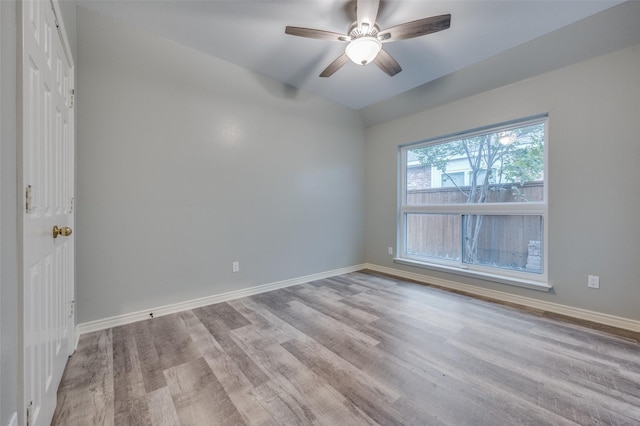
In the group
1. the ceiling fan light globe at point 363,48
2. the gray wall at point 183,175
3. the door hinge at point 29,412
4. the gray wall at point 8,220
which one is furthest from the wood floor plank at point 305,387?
the ceiling fan light globe at point 363,48

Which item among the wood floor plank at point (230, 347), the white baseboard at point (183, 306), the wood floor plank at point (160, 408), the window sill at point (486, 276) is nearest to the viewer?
the wood floor plank at point (160, 408)

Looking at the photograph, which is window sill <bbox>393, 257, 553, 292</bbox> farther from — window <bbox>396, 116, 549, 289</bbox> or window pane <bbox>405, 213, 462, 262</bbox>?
window pane <bbox>405, 213, 462, 262</bbox>

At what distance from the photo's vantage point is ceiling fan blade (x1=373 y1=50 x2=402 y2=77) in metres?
2.30

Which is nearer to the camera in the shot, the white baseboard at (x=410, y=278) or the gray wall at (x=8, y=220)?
the gray wall at (x=8, y=220)

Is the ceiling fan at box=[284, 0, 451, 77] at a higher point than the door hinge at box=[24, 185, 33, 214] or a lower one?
higher

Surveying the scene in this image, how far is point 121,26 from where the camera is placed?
7.68 feet

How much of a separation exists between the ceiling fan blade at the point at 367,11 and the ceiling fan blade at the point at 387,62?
1.05 feet

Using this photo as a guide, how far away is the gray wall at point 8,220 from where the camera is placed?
0.77 meters

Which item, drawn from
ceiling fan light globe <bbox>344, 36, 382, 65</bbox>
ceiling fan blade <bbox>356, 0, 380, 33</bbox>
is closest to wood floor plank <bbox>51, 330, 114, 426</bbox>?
ceiling fan light globe <bbox>344, 36, 382, 65</bbox>

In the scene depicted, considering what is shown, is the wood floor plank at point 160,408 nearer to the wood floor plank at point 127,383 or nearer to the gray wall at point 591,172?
the wood floor plank at point 127,383

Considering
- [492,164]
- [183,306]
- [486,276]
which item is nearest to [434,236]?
[486,276]

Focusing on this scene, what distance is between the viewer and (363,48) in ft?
6.73

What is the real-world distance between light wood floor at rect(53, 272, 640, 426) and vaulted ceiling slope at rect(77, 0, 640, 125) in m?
2.51

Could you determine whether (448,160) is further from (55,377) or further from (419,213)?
(55,377)
